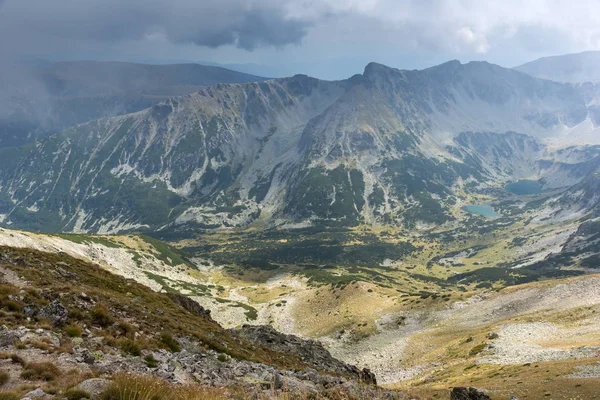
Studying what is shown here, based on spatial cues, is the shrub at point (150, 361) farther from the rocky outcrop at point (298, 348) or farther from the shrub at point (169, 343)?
the rocky outcrop at point (298, 348)

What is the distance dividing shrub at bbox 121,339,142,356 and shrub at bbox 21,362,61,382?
18.0 ft

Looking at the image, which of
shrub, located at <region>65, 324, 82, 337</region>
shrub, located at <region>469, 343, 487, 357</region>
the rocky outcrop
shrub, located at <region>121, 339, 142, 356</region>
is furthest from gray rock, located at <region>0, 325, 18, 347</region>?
shrub, located at <region>469, 343, 487, 357</region>

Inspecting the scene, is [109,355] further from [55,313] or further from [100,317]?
[55,313]

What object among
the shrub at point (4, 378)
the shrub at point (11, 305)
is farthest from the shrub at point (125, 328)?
the shrub at point (4, 378)

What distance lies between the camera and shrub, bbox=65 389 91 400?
350 inches

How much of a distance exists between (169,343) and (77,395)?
13.6 m

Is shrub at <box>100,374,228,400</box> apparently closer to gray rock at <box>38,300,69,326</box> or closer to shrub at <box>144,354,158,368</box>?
shrub at <box>144,354,158,368</box>

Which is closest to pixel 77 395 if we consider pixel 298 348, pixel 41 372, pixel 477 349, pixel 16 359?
pixel 41 372

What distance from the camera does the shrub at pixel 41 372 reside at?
11.4 meters

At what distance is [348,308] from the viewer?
83500mm

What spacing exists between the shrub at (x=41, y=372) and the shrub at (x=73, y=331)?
5.56 m

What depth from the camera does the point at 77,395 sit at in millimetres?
8984

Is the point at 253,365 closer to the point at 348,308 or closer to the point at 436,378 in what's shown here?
the point at 436,378

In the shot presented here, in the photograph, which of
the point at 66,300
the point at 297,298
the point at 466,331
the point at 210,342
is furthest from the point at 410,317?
the point at 66,300
